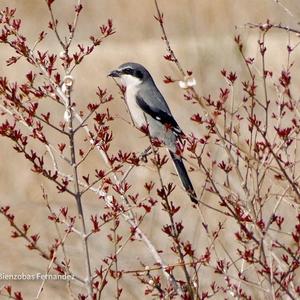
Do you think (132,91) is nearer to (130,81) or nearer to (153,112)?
(130,81)

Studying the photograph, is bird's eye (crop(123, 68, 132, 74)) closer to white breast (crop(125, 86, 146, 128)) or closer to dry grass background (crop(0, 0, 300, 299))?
white breast (crop(125, 86, 146, 128))

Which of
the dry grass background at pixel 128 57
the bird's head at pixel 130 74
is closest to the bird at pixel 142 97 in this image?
the bird's head at pixel 130 74

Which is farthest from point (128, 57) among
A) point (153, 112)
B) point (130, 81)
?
point (153, 112)

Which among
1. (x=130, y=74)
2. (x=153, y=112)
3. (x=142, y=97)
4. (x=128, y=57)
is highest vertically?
(x=128, y=57)

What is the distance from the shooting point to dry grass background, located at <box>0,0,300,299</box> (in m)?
8.05

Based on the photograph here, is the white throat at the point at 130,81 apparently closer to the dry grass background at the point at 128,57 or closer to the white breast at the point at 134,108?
the white breast at the point at 134,108

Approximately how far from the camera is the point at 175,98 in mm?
8992

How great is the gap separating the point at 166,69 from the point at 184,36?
836 millimetres

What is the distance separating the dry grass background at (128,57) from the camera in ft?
26.4

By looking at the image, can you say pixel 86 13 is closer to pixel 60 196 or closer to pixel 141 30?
pixel 141 30

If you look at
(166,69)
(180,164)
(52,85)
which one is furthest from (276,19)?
(52,85)

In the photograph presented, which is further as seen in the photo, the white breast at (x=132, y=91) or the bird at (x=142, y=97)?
the white breast at (x=132, y=91)

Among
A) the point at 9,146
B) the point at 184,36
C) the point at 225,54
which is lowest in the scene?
the point at 225,54

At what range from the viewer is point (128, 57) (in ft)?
36.5
